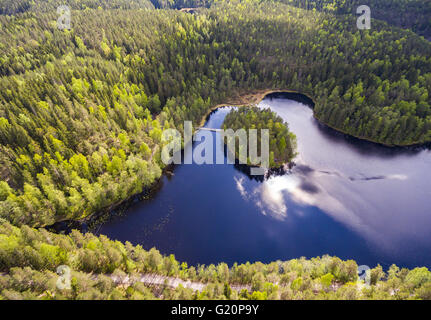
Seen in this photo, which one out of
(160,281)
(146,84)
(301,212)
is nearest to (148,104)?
(146,84)

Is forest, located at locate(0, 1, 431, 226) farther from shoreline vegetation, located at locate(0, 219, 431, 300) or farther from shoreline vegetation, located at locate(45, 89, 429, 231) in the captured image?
shoreline vegetation, located at locate(0, 219, 431, 300)

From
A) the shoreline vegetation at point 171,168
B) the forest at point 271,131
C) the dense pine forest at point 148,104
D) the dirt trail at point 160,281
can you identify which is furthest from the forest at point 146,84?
the dirt trail at point 160,281

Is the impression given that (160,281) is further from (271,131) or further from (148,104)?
(148,104)
